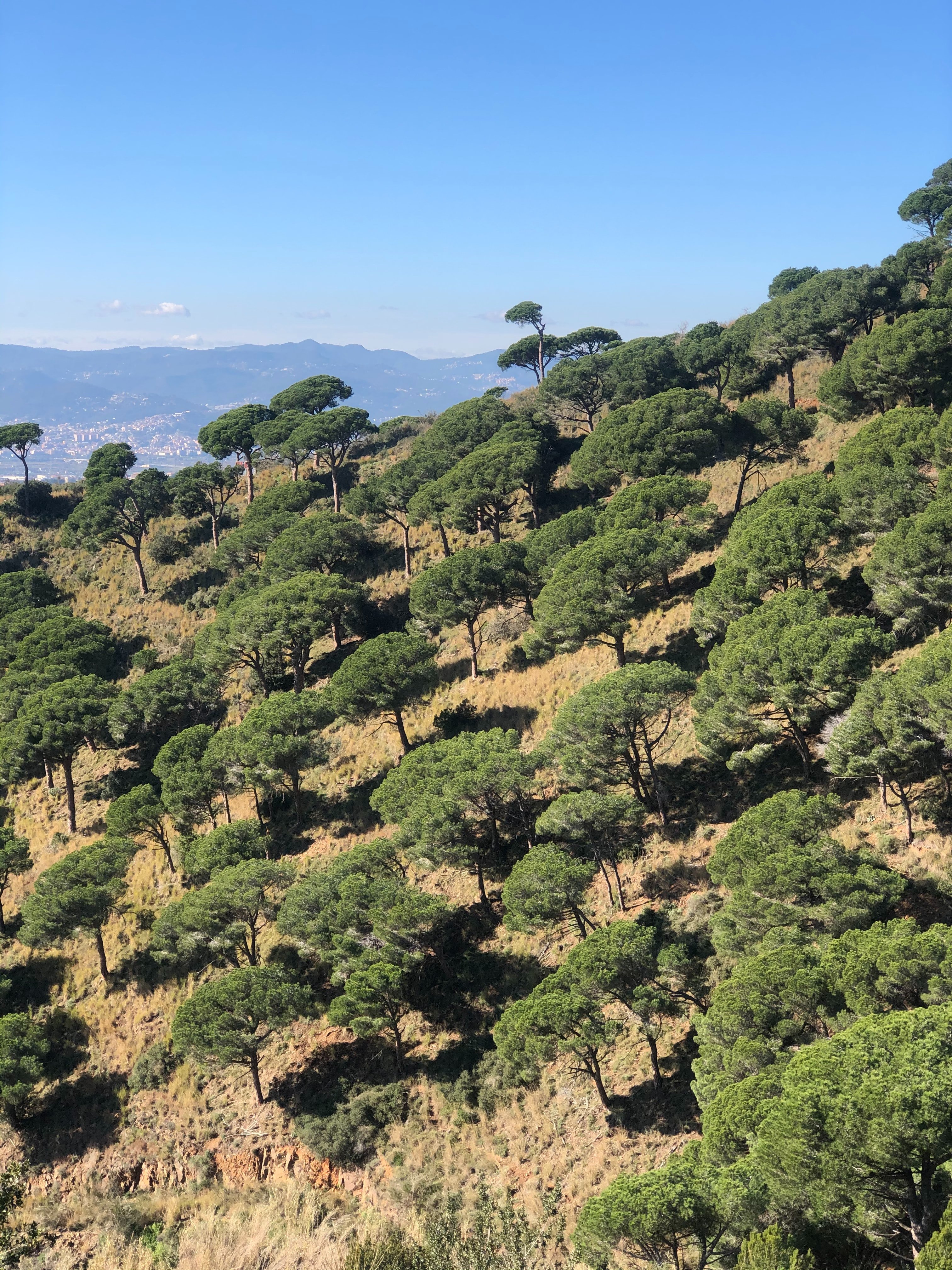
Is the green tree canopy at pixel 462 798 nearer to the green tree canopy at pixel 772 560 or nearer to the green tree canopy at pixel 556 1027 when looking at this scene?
the green tree canopy at pixel 556 1027

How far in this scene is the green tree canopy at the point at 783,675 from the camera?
25.7 metres

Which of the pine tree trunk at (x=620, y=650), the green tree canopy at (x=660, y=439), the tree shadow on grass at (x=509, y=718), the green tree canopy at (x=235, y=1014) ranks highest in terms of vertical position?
the green tree canopy at (x=660, y=439)

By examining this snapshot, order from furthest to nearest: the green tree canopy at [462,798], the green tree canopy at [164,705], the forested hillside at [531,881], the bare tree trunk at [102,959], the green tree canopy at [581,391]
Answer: the green tree canopy at [581,391] → the green tree canopy at [164,705] → the bare tree trunk at [102,959] → the green tree canopy at [462,798] → the forested hillside at [531,881]

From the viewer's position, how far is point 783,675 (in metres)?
26.4

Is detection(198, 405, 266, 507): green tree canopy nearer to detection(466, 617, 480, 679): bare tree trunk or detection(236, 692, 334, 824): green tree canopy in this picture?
detection(466, 617, 480, 679): bare tree trunk

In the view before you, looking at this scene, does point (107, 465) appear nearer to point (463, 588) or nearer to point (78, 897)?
point (463, 588)

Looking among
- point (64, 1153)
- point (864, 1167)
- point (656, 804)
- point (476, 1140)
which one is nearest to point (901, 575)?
point (656, 804)

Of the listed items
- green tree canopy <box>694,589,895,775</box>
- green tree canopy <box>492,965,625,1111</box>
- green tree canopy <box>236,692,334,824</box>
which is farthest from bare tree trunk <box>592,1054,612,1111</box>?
green tree canopy <box>236,692,334,824</box>

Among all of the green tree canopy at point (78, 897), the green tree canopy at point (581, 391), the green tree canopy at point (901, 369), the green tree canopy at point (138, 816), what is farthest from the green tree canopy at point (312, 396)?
the green tree canopy at point (78, 897)

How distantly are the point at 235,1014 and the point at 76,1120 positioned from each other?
9.93 m

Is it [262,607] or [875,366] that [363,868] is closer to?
[262,607]

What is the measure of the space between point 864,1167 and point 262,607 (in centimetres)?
4048

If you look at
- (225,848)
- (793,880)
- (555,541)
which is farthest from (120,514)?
(793,880)

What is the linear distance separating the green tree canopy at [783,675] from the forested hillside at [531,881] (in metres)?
0.16
